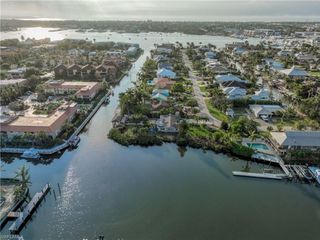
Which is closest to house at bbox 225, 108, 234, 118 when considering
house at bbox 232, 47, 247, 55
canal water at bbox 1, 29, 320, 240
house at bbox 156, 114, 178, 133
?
house at bbox 156, 114, 178, 133

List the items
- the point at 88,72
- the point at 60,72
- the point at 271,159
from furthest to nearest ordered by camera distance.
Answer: the point at 88,72
the point at 60,72
the point at 271,159

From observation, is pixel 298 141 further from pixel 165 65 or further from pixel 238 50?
pixel 238 50

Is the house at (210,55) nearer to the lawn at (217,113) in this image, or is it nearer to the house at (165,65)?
the house at (165,65)

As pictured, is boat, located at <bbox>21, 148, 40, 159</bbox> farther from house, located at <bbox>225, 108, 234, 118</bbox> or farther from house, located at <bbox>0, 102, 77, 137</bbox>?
house, located at <bbox>225, 108, 234, 118</bbox>

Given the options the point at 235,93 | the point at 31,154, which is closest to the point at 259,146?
the point at 235,93

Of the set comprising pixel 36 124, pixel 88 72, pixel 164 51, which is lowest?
pixel 164 51

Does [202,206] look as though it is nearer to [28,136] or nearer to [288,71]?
[28,136]

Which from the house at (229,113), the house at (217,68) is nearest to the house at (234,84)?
the house at (217,68)
